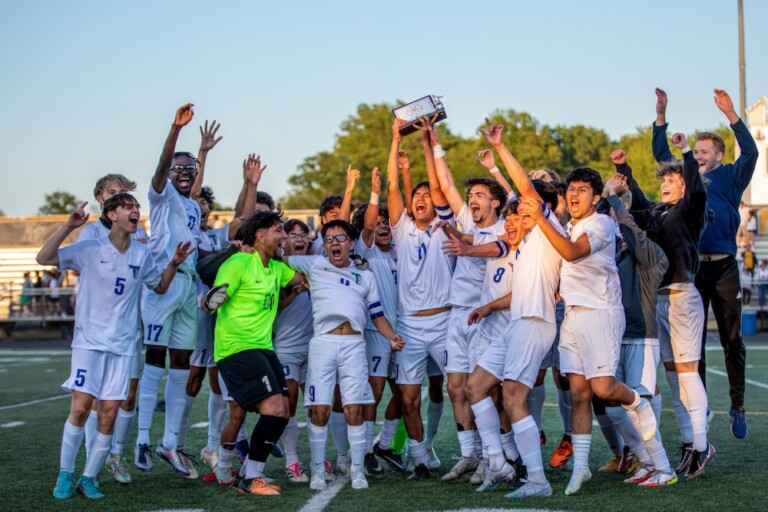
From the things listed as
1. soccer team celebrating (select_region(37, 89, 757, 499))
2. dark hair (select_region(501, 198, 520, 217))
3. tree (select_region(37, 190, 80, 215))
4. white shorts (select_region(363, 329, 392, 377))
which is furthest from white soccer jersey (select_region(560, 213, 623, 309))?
tree (select_region(37, 190, 80, 215))

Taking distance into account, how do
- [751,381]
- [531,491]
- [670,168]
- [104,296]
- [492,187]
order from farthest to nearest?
[751,381] < [492,187] < [670,168] < [104,296] < [531,491]

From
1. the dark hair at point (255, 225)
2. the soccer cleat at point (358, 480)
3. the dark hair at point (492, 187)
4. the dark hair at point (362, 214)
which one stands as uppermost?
the dark hair at point (492, 187)

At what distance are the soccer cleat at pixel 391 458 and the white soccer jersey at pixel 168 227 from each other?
7.00ft

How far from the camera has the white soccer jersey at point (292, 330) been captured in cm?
757

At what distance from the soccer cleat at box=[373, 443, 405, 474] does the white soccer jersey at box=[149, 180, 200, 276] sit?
7.00 ft

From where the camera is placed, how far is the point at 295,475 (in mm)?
7176

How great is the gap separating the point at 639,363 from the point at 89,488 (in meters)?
4.05

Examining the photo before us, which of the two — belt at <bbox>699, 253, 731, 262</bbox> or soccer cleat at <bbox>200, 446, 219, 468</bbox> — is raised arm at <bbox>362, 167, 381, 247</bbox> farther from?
belt at <bbox>699, 253, 731, 262</bbox>

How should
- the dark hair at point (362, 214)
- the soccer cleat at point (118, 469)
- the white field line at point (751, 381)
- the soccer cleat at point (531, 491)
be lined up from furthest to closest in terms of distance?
the white field line at point (751, 381) → the dark hair at point (362, 214) → the soccer cleat at point (118, 469) → the soccer cleat at point (531, 491)

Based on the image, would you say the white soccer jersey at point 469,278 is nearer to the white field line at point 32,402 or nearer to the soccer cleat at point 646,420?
the soccer cleat at point 646,420

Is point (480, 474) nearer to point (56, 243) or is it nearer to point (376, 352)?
point (376, 352)

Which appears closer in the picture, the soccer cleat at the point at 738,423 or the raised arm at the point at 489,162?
the raised arm at the point at 489,162

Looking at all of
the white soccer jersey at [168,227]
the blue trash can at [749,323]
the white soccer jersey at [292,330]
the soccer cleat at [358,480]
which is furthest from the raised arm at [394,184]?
the blue trash can at [749,323]

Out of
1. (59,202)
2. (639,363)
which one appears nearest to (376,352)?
(639,363)
